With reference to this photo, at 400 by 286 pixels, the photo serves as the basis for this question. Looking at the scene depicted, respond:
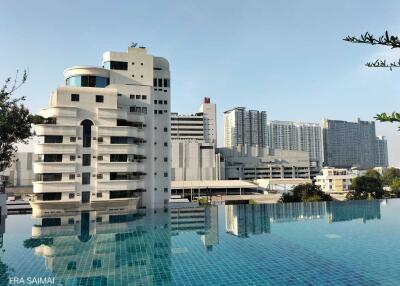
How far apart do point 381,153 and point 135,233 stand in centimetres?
20496

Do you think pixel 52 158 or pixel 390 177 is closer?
pixel 390 177

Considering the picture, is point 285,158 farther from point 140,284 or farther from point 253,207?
point 140,284

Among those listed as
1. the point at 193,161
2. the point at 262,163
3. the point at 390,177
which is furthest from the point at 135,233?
the point at 262,163

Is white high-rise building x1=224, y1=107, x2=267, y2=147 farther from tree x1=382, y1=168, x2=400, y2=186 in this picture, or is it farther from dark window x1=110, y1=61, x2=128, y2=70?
dark window x1=110, y1=61, x2=128, y2=70

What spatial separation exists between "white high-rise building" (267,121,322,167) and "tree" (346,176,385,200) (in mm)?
109020

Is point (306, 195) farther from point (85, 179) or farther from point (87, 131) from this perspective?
point (87, 131)

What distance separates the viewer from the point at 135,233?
21.8 metres

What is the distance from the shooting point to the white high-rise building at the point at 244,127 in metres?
145

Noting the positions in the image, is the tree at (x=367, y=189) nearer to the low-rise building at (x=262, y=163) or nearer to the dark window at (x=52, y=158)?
the dark window at (x=52, y=158)

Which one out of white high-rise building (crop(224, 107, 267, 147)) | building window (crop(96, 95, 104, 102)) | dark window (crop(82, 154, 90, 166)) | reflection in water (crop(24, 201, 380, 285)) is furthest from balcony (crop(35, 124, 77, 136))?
white high-rise building (crop(224, 107, 267, 147))

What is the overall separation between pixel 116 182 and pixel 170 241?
15.8 metres

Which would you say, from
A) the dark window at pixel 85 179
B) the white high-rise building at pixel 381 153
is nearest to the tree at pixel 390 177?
Answer: the dark window at pixel 85 179

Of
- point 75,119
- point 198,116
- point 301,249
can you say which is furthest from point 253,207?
point 198,116

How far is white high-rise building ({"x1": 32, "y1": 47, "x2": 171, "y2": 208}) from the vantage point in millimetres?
32062
